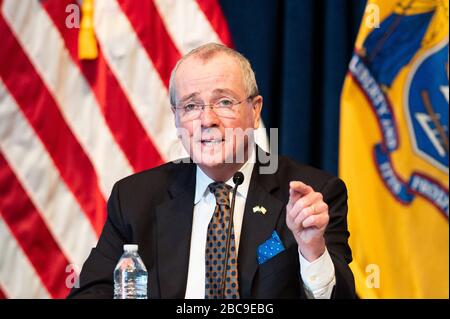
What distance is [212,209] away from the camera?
290 cm

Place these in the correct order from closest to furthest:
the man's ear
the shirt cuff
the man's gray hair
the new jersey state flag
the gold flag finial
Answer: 1. the shirt cuff
2. the man's gray hair
3. the man's ear
4. the new jersey state flag
5. the gold flag finial

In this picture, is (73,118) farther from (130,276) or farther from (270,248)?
(270,248)

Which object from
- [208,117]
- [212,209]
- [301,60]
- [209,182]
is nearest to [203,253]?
[212,209]

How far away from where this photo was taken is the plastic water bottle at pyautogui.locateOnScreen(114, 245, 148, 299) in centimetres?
254

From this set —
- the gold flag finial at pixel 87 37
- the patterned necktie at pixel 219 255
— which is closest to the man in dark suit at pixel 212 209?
the patterned necktie at pixel 219 255

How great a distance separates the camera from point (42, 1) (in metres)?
4.25

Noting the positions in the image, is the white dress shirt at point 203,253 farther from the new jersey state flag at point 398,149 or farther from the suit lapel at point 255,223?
the new jersey state flag at point 398,149

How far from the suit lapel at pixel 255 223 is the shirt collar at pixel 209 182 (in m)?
0.02

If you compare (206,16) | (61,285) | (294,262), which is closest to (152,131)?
(206,16)

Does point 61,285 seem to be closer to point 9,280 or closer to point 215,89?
point 9,280

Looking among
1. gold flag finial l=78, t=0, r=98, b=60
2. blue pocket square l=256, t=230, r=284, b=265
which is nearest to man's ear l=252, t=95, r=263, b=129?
blue pocket square l=256, t=230, r=284, b=265

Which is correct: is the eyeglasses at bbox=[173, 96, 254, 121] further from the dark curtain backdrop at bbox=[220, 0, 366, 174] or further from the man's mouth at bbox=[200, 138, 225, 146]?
the dark curtain backdrop at bbox=[220, 0, 366, 174]

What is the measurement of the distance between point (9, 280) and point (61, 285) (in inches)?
10.7

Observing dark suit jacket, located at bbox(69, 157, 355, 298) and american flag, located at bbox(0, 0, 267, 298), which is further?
american flag, located at bbox(0, 0, 267, 298)
